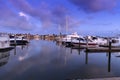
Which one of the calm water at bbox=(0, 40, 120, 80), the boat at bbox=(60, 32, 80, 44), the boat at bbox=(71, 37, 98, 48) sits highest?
the boat at bbox=(60, 32, 80, 44)

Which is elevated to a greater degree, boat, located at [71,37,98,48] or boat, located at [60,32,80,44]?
boat, located at [60,32,80,44]

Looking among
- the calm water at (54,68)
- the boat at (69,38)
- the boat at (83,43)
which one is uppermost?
the boat at (69,38)

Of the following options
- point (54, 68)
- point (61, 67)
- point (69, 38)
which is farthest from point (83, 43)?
point (54, 68)

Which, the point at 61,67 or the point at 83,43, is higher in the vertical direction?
the point at 83,43

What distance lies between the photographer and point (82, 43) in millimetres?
56875

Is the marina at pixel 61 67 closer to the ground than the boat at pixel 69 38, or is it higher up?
closer to the ground

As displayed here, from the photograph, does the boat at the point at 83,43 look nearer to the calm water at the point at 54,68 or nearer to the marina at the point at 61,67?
the marina at the point at 61,67

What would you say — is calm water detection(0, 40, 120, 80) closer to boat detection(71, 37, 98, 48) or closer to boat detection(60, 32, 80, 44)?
boat detection(71, 37, 98, 48)

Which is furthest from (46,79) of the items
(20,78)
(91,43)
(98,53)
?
(91,43)

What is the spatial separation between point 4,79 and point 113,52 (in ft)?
94.5

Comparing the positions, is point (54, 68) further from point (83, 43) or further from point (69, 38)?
point (69, 38)

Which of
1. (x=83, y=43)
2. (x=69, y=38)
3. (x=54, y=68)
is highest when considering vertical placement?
(x=69, y=38)

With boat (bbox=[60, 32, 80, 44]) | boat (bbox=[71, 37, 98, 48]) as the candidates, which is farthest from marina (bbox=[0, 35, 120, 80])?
boat (bbox=[60, 32, 80, 44])

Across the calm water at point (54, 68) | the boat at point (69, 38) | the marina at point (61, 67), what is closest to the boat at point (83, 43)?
the boat at point (69, 38)
